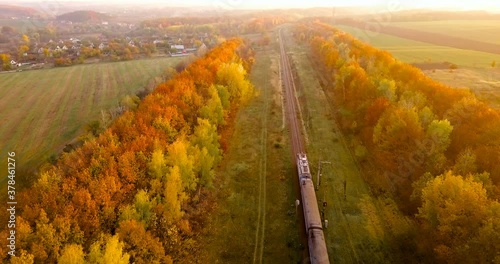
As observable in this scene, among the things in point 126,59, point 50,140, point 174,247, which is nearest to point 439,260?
point 174,247

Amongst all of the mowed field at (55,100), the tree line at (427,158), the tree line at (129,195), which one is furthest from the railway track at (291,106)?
the mowed field at (55,100)

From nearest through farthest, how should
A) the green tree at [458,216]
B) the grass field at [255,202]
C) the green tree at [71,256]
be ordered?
the green tree at [71,256] → the green tree at [458,216] → the grass field at [255,202]

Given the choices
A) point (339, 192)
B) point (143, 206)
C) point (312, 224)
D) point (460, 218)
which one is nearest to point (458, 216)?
point (460, 218)

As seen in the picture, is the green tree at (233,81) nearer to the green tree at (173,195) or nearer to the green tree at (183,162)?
the green tree at (183,162)

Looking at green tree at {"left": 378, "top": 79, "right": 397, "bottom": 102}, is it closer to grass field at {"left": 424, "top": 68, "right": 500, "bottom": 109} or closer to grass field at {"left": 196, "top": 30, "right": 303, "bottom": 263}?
grass field at {"left": 196, "top": 30, "right": 303, "bottom": 263}

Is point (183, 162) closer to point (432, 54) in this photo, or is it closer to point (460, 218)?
point (460, 218)

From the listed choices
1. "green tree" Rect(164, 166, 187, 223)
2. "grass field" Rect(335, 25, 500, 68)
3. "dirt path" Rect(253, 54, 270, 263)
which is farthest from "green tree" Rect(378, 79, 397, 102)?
"grass field" Rect(335, 25, 500, 68)
